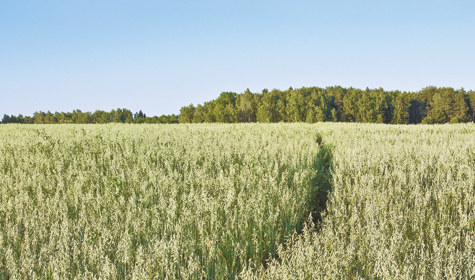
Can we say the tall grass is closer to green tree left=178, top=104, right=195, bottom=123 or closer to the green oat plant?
A: the green oat plant

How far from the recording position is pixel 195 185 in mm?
4398

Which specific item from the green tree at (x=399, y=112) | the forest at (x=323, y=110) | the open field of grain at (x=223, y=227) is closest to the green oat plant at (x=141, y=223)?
the open field of grain at (x=223, y=227)

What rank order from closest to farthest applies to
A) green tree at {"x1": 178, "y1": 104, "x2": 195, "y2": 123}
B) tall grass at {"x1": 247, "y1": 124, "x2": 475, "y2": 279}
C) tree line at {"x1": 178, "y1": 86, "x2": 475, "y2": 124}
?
tall grass at {"x1": 247, "y1": 124, "x2": 475, "y2": 279} < tree line at {"x1": 178, "y1": 86, "x2": 475, "y2": 124} < green tree at {"x1": 178, "y1": 104, "x2": 195, "y2": 123}

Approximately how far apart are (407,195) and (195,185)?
3378mm

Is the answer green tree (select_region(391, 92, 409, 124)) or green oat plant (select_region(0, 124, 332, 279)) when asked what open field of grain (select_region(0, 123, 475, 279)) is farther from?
green tree (select_region(391, 92, 409, 124))

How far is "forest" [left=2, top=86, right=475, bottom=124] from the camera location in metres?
65.2

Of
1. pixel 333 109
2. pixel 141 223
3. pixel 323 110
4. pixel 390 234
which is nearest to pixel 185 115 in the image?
pixel 323 110

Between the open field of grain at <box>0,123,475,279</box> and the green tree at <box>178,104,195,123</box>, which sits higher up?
the green tree at <box>178,104,195,123</box>

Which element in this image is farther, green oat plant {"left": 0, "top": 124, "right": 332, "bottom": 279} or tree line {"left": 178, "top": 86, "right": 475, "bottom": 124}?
tree line {"left": 178, "top": 86, "right": 475, "bottom": 124}

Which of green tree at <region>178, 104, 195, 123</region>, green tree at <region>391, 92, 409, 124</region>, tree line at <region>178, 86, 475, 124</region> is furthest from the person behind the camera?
green tree at <region>178, 104, 195, 123</region>

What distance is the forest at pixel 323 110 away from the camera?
6519cm

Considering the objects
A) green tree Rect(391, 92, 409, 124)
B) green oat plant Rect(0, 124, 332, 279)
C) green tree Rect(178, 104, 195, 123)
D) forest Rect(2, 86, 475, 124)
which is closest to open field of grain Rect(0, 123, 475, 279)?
green oat plant Rect(0, 124, 332, 279)

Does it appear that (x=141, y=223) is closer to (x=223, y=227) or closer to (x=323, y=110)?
(x=223, y=227)

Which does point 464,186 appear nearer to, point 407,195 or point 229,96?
point 407,195
